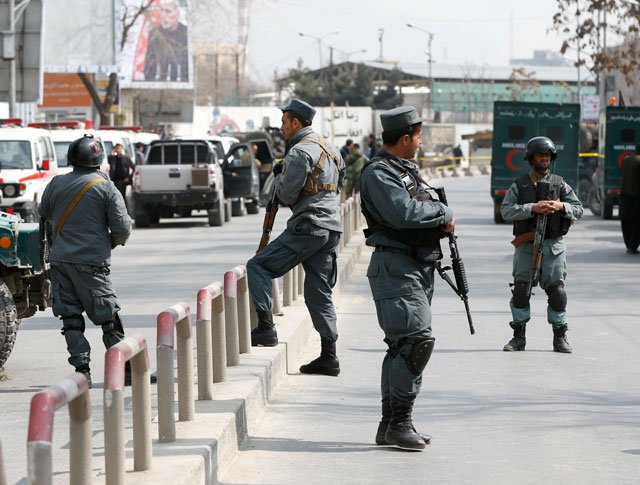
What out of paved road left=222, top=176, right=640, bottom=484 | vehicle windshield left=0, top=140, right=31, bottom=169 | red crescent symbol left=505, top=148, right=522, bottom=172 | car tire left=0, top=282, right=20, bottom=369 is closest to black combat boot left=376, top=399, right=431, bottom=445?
paved road left=222, top=176, right=640, bottom=484

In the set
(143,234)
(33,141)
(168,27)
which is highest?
(168,27)

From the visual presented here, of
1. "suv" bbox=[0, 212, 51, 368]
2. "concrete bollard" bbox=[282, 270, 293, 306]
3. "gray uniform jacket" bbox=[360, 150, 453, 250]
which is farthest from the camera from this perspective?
"concrete bollard" bbox=[282, 270, 293, 306]

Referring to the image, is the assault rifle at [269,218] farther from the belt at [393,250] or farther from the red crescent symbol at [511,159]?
the red crescent symbol at [511,159]

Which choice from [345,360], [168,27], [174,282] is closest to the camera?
[345,360]

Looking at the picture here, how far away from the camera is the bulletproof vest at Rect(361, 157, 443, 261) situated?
7.43m

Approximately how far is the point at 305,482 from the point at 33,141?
64.7 ft

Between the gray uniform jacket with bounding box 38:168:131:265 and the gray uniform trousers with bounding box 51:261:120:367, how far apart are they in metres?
0.07

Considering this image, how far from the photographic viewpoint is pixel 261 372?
8.95 metres

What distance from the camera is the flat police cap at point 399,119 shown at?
742 cm

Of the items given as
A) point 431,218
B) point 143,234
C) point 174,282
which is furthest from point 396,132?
point 143,234

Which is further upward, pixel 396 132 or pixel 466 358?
pixel 396 132

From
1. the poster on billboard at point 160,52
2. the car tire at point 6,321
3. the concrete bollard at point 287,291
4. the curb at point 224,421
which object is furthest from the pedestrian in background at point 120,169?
the poster on billboard at point 160,52

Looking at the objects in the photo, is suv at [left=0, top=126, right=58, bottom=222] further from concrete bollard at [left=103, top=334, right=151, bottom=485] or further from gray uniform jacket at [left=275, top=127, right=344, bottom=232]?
concrete bollard at [left=103, top=334, right=151, bottom=485]

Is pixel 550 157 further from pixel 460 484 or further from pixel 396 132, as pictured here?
pixel 460 484
